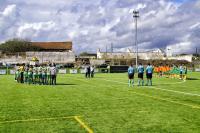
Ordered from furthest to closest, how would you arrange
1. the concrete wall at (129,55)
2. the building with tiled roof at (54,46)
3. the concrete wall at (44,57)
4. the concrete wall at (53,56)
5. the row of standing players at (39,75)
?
the building with tiled roof at (54,46)
the concrete wall at (129,55)
the concrete wall at (53,56)
the concrete wall at (44,57)
the row of standing players at (39,75)

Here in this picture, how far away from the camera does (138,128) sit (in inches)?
475

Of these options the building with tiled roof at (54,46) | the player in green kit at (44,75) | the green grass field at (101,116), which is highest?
the building with tiled roof at (54,46)

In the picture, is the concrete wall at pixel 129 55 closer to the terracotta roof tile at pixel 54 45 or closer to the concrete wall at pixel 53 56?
the terracotta roof tile at pixel 54 45

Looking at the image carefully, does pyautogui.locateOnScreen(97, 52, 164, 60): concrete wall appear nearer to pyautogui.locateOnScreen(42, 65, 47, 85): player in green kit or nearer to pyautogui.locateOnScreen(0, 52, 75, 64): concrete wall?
pyautogui.locateOnScreen(0, 52, 75, 64): concrete wall

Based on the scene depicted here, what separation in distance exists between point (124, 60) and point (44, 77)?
79035 mm

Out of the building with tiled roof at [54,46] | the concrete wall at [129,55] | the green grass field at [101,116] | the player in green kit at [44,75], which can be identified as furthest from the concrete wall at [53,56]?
the green grass field at [101,116]

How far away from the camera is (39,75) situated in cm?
3444

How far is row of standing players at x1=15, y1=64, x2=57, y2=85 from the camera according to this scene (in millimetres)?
33344

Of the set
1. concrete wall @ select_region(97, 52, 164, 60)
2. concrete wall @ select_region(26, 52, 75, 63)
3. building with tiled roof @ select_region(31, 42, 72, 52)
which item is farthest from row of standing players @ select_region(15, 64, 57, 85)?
building with tiled roof @ select_region(31, 42, 72, 52)

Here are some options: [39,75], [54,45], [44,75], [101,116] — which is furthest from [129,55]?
[101,116]

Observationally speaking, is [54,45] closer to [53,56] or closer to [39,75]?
[53,56]

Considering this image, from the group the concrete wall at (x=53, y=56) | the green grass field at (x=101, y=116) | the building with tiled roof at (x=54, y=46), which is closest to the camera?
the green grass field at (x=101, y=116)

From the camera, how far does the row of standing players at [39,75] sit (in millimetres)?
33344

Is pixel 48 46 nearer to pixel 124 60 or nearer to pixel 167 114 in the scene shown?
pixel 124 60
